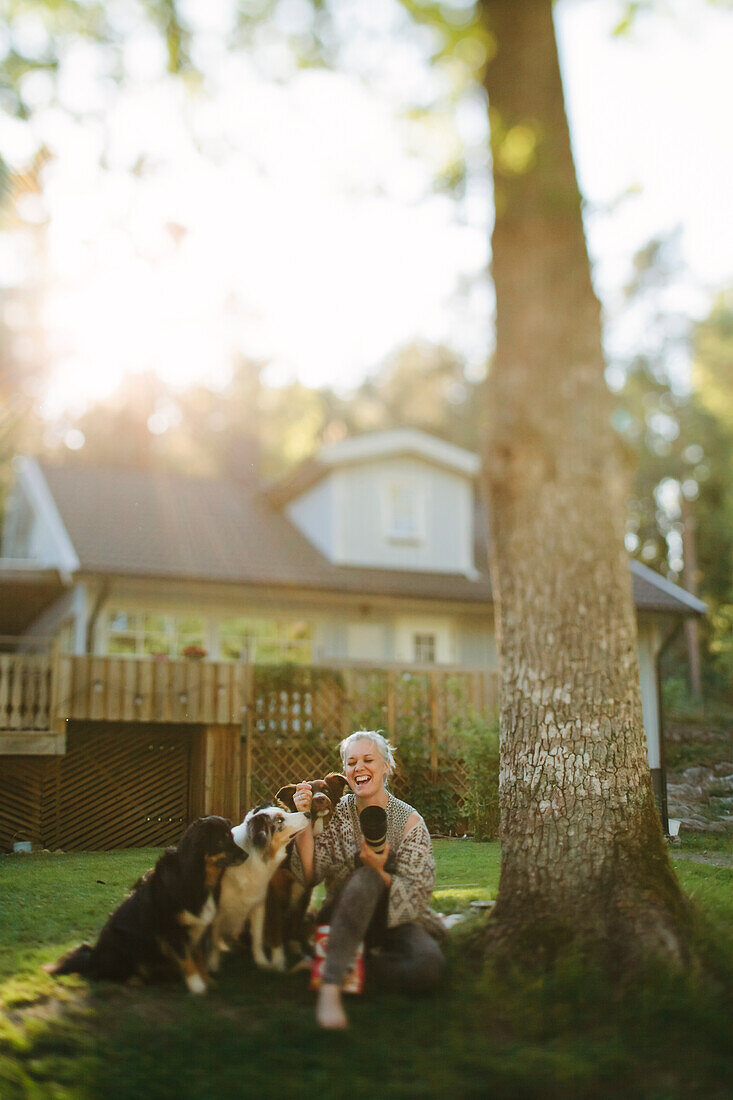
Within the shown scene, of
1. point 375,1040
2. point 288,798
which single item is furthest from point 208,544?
point 375,1040

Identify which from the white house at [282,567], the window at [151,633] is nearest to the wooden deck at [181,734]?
the white house at [282,567]

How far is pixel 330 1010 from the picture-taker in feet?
12.0

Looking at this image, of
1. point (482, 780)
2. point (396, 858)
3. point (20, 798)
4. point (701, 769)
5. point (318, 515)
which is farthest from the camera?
point (318, 515)

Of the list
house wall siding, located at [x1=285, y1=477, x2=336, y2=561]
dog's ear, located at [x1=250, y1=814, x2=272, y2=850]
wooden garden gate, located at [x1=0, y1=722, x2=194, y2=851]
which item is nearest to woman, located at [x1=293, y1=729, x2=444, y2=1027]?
dog's ear, located at [x1=250, y1=814, x2=272, y2=850]

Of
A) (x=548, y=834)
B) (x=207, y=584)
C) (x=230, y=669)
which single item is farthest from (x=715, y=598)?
(x=548, y=834)

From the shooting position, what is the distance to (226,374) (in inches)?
894

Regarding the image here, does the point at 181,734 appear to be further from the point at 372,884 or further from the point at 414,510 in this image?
the point at 414,510

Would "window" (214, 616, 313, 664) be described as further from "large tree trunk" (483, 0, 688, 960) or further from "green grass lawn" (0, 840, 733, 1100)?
"green grass lawn" (0, 840, 733, 1100)

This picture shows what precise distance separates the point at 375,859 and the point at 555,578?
1.55 meters

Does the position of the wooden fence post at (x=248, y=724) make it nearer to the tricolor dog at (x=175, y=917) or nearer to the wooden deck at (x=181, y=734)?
the wooden deck at (x=181, y=734)

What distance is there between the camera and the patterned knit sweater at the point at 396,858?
13.9ft

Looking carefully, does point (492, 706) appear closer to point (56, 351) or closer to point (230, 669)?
point (230, 669)

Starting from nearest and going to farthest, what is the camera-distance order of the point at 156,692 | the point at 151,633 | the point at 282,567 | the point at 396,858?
the point at 396,858, the point at 156,692, the point at 151,633, the point at 282,567

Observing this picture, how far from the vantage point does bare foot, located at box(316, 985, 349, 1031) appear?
3604 mm
